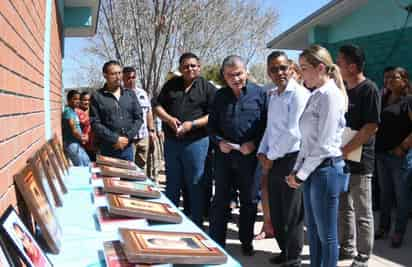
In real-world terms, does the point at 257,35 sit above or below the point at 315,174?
above

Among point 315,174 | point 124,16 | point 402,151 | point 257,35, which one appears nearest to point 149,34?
point 124,16

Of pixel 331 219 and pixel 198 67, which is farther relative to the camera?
pixel 198 67

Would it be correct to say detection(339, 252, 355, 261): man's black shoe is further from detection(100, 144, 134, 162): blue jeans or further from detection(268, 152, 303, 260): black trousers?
detection(100, 144, 134, 162): blue jeans

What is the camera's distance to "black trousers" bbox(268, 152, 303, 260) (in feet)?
12.7

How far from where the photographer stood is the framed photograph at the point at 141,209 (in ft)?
7.52

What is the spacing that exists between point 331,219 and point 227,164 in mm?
1357


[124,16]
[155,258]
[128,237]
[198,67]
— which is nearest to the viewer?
[155,258]

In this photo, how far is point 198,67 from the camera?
15.1 feet

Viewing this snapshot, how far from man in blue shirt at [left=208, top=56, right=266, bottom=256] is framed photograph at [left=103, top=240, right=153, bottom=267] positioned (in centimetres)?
225

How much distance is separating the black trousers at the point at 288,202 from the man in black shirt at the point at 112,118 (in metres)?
1.72

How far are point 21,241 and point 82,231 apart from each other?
673mm

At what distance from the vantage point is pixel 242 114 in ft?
13.4

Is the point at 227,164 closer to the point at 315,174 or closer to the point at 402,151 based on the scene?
the point at 315,174

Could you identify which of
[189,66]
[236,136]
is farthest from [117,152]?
[236,136]
